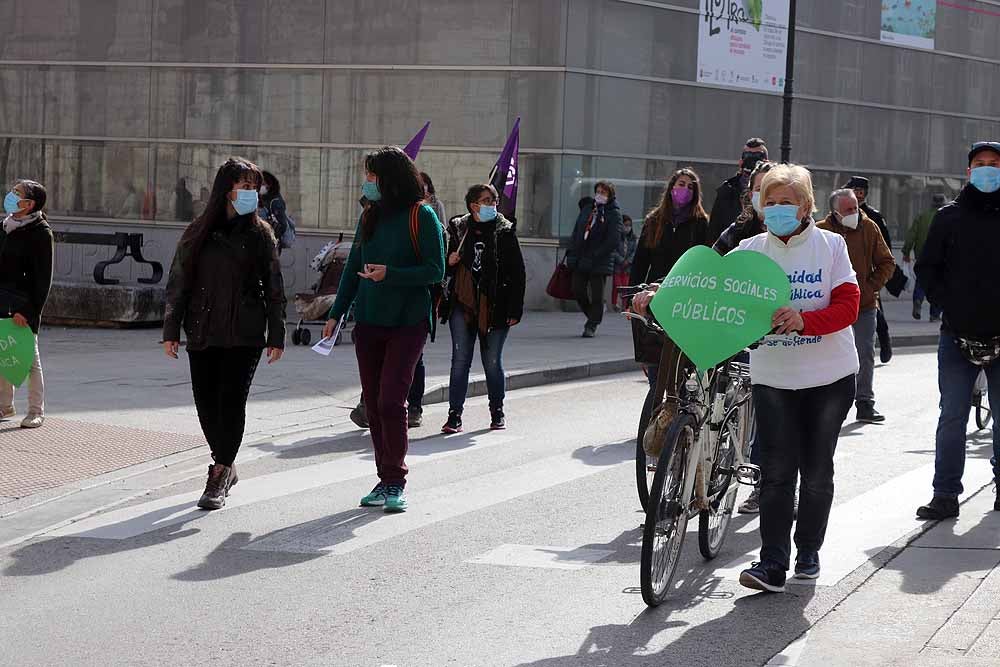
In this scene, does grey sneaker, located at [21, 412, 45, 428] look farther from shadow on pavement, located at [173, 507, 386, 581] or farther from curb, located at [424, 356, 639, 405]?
curb, located at [424, 356, 639, 405]

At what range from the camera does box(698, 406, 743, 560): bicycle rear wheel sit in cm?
691

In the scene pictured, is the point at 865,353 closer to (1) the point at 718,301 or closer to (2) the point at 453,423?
(2) the point at 453,423

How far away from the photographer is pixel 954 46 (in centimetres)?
2806

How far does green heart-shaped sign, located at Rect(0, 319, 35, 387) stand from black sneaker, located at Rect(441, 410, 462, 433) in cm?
289

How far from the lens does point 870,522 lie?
7941 millimetres

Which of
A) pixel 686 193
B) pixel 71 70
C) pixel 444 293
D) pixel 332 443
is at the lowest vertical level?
pixel 332 443

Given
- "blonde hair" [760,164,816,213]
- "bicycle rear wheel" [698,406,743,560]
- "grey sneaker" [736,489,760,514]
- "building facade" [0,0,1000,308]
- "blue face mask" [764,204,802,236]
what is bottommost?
"grey sneaker" [736,489,760,514]

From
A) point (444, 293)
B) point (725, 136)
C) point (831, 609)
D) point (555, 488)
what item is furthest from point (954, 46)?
point (831, 609)

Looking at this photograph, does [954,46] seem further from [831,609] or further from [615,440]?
[831,609]

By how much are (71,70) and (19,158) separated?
1.80m

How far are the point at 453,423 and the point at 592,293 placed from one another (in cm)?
756

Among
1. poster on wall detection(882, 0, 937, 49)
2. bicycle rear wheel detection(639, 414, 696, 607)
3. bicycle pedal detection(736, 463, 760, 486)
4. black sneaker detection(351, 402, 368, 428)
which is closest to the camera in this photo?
bicycle rear wheel detection(639, 414, 696, 607)

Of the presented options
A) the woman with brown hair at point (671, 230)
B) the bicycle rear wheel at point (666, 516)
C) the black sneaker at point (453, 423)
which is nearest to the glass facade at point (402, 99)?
the black sneaker at point (453, 423)

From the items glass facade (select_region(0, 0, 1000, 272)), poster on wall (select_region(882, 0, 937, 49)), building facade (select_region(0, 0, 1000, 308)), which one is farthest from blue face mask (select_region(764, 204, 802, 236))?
poster on wall (select_region(882, 0, 937, 49))
